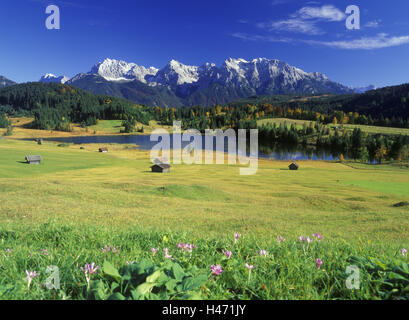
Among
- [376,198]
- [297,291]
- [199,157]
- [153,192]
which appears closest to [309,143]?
[199,157]

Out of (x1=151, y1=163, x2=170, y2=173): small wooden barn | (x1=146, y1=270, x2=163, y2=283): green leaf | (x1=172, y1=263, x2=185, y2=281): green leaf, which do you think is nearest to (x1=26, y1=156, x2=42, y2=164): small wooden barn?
(x1=151, y1=163, x2=170, y2=173): small wooden barn

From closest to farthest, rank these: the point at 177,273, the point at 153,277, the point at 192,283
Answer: the point at 153,277, the point at 192,283, the point at 177,273

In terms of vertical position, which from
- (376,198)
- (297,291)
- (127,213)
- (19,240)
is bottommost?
(376,198)

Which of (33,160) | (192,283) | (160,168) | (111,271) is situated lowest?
(160,168)

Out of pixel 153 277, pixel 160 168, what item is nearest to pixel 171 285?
pixel 153 277

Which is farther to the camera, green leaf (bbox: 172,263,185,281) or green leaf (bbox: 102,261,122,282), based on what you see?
green leaf (bbox: 172,263,185,281)

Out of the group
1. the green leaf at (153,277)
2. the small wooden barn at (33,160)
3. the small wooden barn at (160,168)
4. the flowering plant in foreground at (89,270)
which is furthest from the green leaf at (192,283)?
the small wooden barn at (33,160)

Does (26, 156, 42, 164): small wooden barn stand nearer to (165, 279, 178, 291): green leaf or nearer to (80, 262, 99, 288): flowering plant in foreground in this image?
(80, 262, 99, 288): flowering plant in foreground

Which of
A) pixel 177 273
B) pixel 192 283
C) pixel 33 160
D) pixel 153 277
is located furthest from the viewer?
pixel 33 160

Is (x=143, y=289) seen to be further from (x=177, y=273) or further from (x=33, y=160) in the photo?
(x=33, y=160)
